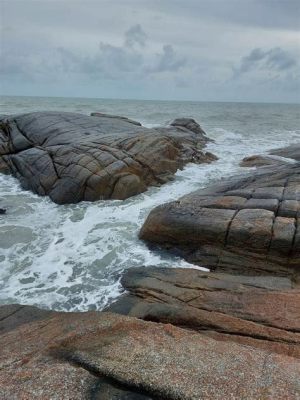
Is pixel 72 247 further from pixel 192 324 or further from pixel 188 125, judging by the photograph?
pixel 188 125

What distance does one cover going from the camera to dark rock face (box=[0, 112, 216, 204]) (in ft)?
55.9

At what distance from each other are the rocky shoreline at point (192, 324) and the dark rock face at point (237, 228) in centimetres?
3

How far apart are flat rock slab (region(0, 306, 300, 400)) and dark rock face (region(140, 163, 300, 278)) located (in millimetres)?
4536

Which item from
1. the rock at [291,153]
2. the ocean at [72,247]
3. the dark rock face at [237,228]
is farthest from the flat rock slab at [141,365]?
the rock at [291,153]

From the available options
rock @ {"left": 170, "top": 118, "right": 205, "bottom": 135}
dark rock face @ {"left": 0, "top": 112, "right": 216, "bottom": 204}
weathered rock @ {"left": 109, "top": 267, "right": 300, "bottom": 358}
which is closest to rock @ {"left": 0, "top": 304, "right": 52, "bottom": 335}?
weathered rock @ {"left": 109, "top": 267, "right": 300, "bottom": 358}

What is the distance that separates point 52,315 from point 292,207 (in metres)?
7.66

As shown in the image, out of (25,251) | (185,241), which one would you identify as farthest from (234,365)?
(25,251)

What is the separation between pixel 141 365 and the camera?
5.38m

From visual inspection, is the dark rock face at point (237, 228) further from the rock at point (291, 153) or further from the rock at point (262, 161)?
the rock at point (291, 153)

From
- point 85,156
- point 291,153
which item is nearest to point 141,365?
point 85,156

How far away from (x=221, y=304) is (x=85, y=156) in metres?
11.8

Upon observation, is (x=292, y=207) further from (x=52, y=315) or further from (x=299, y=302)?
(x=52, y=315)

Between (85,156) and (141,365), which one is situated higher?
(85,156)

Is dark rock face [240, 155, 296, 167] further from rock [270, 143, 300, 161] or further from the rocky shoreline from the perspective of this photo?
the rocky shoreline
